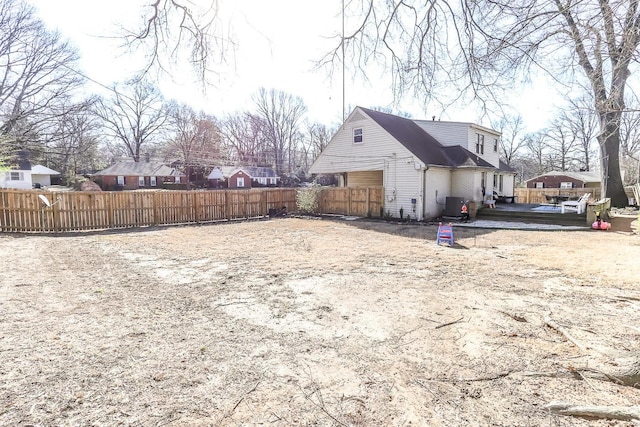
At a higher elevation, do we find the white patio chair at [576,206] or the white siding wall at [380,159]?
the white siding wall at [380,159]

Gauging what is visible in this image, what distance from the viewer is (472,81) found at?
141 inches

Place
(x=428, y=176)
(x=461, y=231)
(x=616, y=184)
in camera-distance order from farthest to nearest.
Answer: (x=616, y=184) → (x=428, y=176) → (x=461, y=231)

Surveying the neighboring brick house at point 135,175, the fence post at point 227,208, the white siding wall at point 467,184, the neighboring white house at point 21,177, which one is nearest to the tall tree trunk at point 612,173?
the white siding wall at point 467,184

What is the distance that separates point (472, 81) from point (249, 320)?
3693 mm

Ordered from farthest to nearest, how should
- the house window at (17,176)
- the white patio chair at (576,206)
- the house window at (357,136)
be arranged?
1. the house window at (17,176)
2. the house window at (357,136)
3. the white patio chair at (576,206)

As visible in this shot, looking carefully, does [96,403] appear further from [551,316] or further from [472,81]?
[551,316]

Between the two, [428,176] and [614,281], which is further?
[428,176]

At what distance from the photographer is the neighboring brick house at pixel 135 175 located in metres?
44.0

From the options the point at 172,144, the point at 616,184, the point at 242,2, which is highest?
the point at 172,144

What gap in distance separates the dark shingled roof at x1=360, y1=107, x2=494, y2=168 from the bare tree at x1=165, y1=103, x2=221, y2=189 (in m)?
32.8

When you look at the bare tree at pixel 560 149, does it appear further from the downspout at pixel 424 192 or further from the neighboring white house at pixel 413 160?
the downspout at pixel 424 192

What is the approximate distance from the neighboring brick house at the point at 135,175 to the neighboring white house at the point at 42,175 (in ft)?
21.1

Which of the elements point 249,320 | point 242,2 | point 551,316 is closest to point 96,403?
point 249,320

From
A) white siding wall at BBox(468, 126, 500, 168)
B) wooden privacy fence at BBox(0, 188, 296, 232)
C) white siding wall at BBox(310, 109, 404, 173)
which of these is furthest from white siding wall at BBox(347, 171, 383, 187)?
white siding wall at BBox(468, 126, 500, 168)
